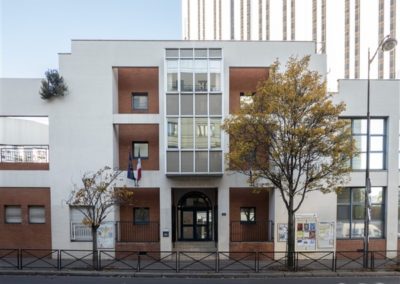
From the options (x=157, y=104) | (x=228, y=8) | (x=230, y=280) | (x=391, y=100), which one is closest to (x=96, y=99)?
(x=157, y=104)

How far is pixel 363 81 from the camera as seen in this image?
→ 16172mm

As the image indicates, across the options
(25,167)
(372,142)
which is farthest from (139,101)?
(372,142)

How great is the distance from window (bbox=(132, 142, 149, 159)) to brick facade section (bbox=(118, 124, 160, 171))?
22 centimetres

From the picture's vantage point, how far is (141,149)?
1741 centimetres

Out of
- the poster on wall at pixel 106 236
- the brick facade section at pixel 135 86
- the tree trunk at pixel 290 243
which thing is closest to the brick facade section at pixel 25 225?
the poster on wall at pixel 106 236

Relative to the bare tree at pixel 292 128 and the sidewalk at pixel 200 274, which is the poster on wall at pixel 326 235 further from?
the bare tree at pixel 292 128

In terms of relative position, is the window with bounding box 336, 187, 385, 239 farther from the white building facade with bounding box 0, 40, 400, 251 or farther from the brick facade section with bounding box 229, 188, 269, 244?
the brick facade section with bounding box 229, 188, 269, 244

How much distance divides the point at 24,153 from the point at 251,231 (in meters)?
13.0

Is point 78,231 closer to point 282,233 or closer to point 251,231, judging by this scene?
point 251,231

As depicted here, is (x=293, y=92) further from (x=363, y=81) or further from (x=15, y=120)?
(x=15, y=120)

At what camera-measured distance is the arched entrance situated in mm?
Result: 18386

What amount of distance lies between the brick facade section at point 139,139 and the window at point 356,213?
10237mm

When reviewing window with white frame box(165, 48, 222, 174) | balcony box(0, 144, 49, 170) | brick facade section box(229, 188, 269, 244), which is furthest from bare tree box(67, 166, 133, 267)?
brick facade section box(229, 188, 269, 244)

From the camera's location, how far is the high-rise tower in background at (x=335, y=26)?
2630 inches
